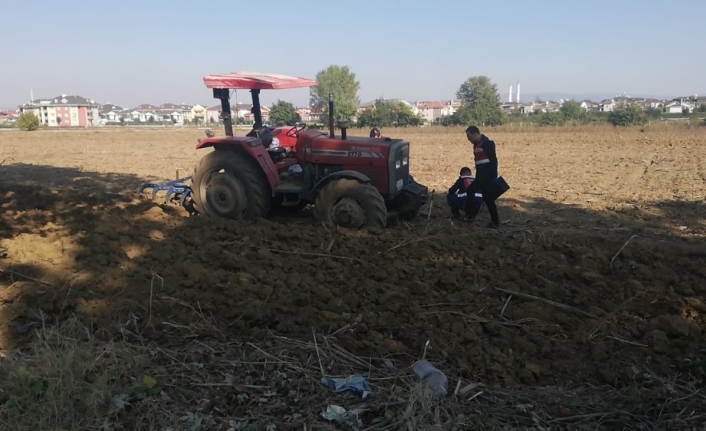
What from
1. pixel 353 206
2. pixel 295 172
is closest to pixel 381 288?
pixel 353 206

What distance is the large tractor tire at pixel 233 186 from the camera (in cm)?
792

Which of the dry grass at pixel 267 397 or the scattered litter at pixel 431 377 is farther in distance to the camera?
the scattered litter at pixel 431 377

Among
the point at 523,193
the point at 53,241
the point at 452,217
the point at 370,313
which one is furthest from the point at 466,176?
the point at 53,241

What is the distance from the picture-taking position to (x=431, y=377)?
3.69 metres

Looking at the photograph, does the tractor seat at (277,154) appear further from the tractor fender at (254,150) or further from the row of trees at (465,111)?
the row of trees at (465,111)

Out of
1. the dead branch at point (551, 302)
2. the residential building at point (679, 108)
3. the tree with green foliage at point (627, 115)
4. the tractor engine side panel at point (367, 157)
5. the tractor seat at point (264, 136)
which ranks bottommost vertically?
the dead branch at point (551, 302)

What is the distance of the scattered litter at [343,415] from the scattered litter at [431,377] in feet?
1.55

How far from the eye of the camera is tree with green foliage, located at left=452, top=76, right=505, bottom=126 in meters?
57.2

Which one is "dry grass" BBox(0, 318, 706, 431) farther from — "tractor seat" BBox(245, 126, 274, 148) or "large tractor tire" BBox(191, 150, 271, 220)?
"tractor seat" BBox(245, 126, 274, 148)

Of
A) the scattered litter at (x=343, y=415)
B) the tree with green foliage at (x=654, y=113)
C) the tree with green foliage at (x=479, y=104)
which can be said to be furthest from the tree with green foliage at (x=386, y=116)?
the scattered litter at (x=343, y=415)

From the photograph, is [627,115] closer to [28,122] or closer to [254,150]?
[254,150]

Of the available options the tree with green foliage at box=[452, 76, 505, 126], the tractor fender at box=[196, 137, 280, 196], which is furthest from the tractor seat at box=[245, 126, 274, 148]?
the tree with green foliage at box=[452, 76, 505, 126]

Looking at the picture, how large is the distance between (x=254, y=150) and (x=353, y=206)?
1.61 metres

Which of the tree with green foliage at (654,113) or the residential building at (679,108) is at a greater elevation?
the residential building at (679,108)
